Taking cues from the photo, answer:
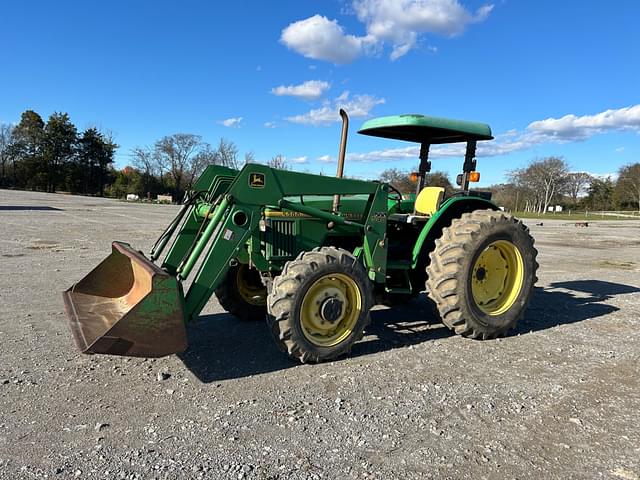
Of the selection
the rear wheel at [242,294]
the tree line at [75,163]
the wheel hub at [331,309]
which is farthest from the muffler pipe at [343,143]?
the tree line at [75,163]

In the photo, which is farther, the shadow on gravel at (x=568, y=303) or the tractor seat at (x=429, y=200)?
the shadow on gravel at (x=568, y=303)

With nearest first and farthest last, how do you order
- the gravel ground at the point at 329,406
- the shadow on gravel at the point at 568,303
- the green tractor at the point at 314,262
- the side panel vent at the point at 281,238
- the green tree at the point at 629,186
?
the gravel ground at the point at 329,406
the green tractor at the point at 314,262
the side panel vent at the point at 281,238
the shadow on gravel at the point at 568,303
the green tree at the point at 629,186

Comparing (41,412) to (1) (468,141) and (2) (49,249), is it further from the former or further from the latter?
(2) (49,249)

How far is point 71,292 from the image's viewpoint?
4.98 m

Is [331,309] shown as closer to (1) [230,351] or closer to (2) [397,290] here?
(1) [230,351]

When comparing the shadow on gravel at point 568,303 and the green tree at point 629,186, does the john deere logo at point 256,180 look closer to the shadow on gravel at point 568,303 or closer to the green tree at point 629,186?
the shadow on gravel at point 568,303

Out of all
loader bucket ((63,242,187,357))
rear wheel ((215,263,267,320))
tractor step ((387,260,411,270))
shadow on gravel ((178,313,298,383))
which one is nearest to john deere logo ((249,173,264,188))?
loader bucket ((63,242,187,357))

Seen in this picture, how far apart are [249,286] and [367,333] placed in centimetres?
158

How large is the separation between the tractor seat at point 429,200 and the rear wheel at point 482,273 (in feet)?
1.37

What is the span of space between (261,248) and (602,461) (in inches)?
133

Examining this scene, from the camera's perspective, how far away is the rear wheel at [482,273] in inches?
203

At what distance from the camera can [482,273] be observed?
18.7 feet

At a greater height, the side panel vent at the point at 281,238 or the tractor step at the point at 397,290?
the side panel vent at the point at 281,238

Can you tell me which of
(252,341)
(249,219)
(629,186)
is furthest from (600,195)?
(249,219)
